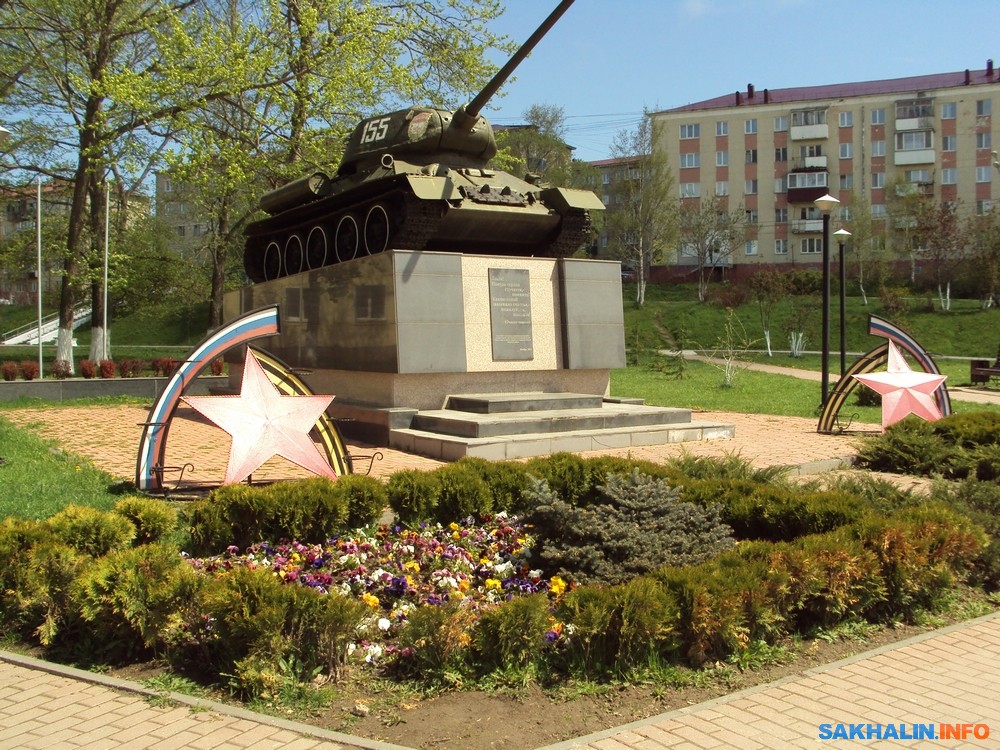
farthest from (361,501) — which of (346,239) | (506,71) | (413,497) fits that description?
(346,239)

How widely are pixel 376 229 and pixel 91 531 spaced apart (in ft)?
27.9

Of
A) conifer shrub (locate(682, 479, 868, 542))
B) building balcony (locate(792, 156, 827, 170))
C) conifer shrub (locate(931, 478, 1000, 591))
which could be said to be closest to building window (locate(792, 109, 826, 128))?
building balcony (locate(792, 156, 827, 170))

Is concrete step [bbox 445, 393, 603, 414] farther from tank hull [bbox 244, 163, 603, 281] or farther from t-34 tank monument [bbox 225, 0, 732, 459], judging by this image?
tank hull [bbox 244, 163, 603, 281]

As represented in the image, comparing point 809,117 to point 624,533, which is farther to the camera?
point 809,117

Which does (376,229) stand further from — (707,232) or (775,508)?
(707,232)

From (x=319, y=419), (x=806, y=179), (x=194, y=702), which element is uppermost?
(x=806, y=179)

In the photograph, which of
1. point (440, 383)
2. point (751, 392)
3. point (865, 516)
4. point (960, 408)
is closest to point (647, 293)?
point (751, 392)

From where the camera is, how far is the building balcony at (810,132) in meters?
57.0

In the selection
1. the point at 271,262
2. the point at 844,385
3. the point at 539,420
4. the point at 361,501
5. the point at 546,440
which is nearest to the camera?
the point at 361,501

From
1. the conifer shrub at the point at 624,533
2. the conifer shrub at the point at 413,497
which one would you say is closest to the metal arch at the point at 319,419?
the conifer shrub at the point at 413,497

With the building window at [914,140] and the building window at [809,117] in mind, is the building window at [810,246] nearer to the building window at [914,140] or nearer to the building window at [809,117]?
the building window at [809,117]

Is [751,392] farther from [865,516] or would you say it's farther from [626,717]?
[626,717]

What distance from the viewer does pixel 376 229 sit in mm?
13570

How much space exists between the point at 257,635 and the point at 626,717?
1.57m
